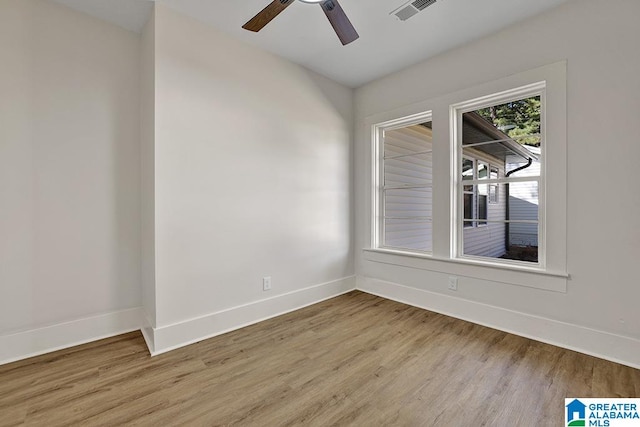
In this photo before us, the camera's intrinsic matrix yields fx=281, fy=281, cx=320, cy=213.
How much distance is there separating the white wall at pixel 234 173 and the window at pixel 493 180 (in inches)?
34.7

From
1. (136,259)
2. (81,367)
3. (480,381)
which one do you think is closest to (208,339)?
(81,367)

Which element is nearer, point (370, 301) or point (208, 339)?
point (208, 339)

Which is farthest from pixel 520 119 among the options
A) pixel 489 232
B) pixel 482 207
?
pixel 489 232

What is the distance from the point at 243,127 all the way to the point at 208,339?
200 cm

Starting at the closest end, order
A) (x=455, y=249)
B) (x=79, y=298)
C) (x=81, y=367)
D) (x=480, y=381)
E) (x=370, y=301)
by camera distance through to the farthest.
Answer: (x=480, y=381) → (x=81, y=367) → (x=79, y=298) → (x=455, y=249) → (x=370, y=301)

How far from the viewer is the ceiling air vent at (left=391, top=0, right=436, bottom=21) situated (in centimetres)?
227

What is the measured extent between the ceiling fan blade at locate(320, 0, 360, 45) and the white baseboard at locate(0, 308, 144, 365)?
9.81 feet

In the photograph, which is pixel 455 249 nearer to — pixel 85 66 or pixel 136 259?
pixel 136 259

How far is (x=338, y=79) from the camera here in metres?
3.67

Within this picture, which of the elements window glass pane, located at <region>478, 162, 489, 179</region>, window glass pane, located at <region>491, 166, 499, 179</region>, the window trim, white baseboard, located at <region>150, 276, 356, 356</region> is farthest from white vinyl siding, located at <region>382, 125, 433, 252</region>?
white baseboard, located at <region>150, 276, 356, 356</region>

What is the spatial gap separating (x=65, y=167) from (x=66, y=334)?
1.38m

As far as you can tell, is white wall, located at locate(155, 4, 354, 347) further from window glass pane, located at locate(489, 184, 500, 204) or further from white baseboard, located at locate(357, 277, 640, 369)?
window glass pane, located at locate(489, 184, 500, 204)

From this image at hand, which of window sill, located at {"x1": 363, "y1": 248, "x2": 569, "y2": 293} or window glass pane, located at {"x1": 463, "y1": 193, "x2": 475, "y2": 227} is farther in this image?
window glass pane, located at {"x1": 463, "y1": 193, "x2": 475, "y2": 227}

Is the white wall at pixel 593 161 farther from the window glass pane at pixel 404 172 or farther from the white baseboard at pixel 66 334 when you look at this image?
the white baseboard at pixel 66 334
